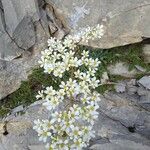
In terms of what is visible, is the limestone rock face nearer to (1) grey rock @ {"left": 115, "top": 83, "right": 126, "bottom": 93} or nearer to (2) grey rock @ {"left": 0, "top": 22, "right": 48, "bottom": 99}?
(2) grey rock @ {"left": 0, "top": 22, "right": 48, "bottom": 99}

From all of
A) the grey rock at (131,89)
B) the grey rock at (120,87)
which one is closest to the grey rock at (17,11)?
the grey rock at (120,87)

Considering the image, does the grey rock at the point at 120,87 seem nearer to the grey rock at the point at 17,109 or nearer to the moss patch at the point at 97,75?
the moss patch at the point at 97,75

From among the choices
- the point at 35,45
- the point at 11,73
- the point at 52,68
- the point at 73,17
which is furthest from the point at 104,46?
the point at 52,68

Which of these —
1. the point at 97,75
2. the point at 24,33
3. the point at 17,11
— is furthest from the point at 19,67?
the point at 97,75

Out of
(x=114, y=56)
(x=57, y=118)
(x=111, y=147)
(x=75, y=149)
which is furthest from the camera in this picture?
(x=114, y=56)

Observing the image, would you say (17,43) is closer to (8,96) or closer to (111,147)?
(8,96)

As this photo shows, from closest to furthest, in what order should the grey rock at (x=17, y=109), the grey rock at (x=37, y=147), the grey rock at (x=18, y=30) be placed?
the grey rock at (x=37, y=147)
the grey rock at (x=17, y=109)
the grey rock at (x=18, y=30)
